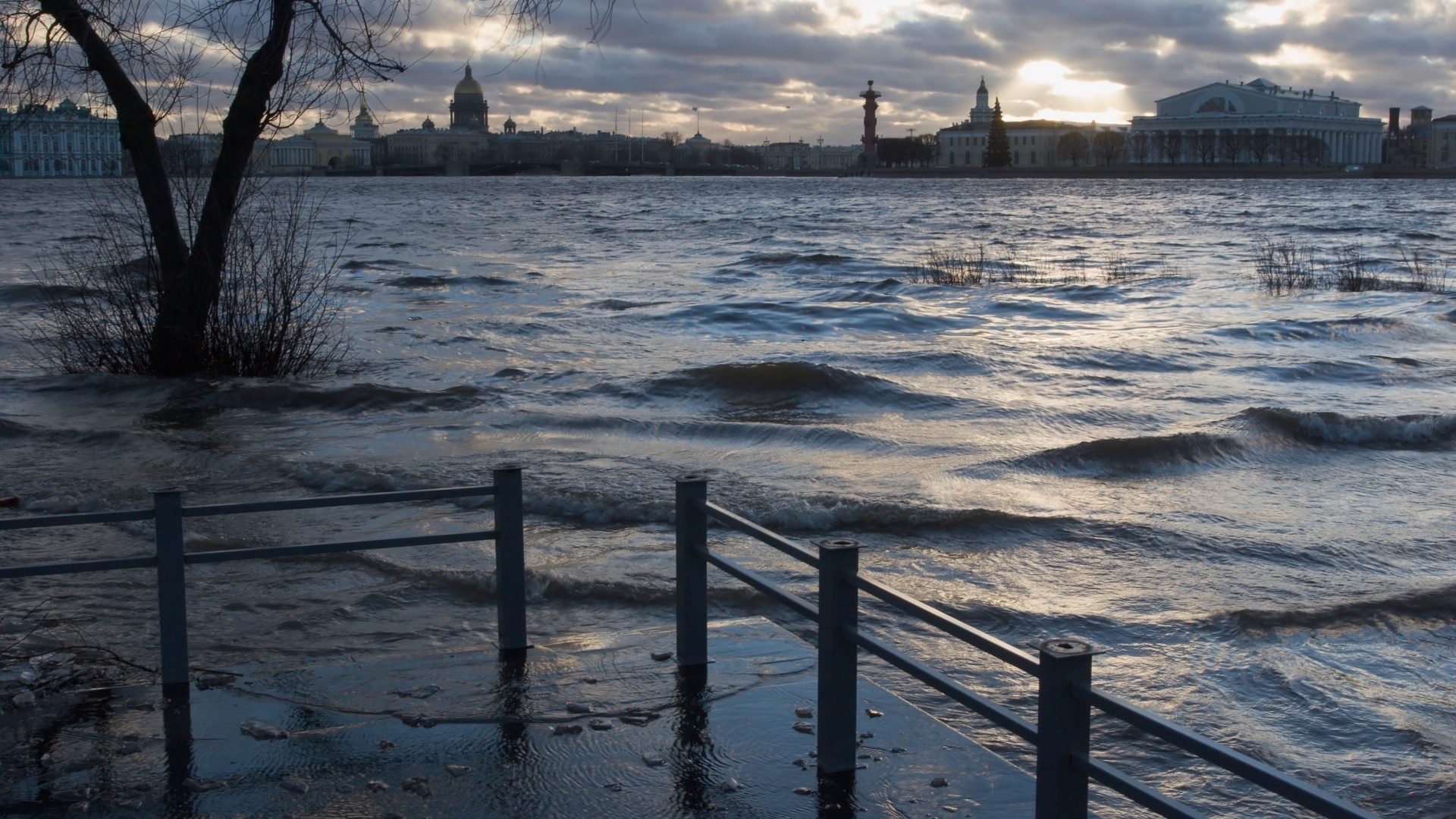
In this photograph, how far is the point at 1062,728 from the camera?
299cm

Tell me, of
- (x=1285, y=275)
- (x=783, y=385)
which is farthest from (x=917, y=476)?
(x=1285, y=275)

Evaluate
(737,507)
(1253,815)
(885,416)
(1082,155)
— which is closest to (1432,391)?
(885,416)

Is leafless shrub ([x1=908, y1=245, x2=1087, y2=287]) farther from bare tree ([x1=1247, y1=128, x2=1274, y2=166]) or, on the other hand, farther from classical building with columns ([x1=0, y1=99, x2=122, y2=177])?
bare tree ([x1=1247, y1=128, x2=1274, y2=166])

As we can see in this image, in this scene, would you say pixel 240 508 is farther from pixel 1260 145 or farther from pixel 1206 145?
pixel 1206 145

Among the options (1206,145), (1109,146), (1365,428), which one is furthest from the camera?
(1109,146)

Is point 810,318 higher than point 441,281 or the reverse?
the reverse

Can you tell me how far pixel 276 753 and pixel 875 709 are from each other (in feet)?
7.56

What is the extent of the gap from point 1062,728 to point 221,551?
356cm

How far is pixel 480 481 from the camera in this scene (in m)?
11.7

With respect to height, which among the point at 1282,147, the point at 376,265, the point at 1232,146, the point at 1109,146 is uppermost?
the point at 1109,146

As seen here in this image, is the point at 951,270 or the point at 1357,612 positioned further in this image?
the point at 951,270

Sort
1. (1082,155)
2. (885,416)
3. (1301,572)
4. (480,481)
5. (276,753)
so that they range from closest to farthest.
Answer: (276,753)
(1301,572)
(480,481)
(885,416)
(1082,155)

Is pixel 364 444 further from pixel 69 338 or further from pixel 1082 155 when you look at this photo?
pixel 1082 155

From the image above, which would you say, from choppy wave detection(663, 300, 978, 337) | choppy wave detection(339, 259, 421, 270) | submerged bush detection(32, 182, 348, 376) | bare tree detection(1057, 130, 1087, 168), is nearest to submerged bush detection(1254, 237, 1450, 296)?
choppy wave detection(663, 300, 978, 337)
